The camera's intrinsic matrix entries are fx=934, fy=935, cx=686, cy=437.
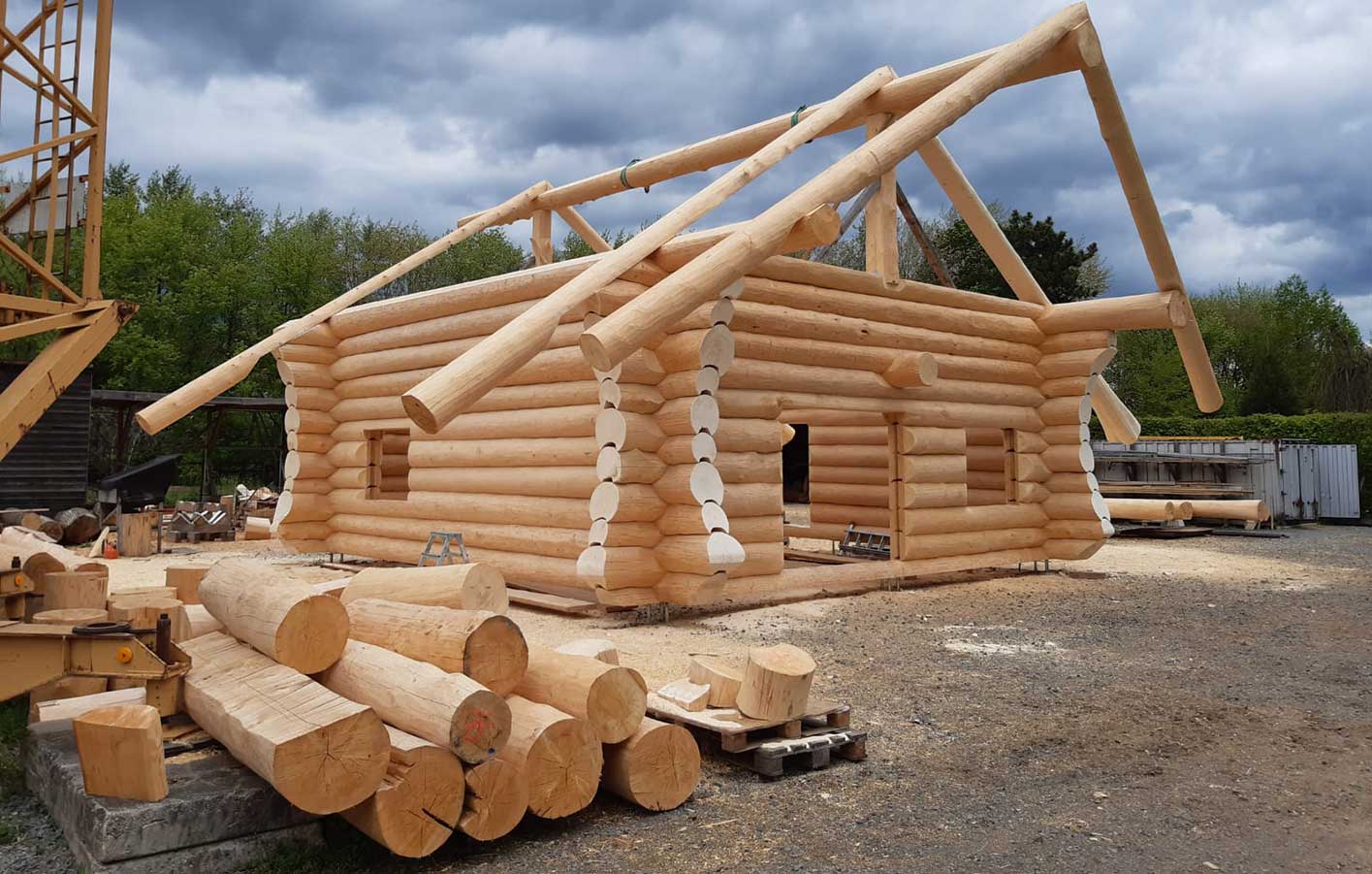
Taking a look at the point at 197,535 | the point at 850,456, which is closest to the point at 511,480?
the point at 850,456

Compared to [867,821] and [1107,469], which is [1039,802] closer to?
[867,821]

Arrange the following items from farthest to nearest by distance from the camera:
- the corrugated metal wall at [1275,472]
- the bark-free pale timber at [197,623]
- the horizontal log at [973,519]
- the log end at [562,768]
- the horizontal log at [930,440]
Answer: the corrugated metal wall at [1275,472]
the horizontal log at [973,519]
the horizontal log at [930,440]
the bark-free pale timber at [197,623]
the log end at [562,768]

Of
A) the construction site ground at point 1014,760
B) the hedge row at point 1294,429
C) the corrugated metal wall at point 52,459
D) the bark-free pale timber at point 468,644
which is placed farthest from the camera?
the hedge row at point 1294,429

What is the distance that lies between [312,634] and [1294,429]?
27.0 meters

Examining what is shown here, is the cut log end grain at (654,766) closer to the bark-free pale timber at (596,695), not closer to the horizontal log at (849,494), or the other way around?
the bark-free pale timber at (596,695)

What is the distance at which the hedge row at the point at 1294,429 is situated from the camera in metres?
22.2

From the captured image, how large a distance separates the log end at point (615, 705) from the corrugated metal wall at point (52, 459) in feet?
57.6

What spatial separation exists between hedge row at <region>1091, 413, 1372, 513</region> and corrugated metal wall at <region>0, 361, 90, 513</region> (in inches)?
963

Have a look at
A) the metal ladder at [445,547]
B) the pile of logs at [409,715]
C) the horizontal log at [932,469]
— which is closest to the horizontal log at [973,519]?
the horizontal log at [932,469]

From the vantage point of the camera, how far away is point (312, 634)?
4.15 m

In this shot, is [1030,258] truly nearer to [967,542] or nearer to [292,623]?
[967,542]

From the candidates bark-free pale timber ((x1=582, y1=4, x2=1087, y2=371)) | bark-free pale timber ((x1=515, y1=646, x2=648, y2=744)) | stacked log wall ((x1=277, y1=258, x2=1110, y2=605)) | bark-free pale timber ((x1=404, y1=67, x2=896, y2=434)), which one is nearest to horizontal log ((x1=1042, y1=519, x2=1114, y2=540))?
stacked log wall ((x1=277, y1=258, x2=1110, y2=605))

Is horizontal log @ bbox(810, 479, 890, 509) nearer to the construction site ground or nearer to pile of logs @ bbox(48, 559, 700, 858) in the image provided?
the construction site ground

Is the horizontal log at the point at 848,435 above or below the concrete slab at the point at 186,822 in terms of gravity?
above
